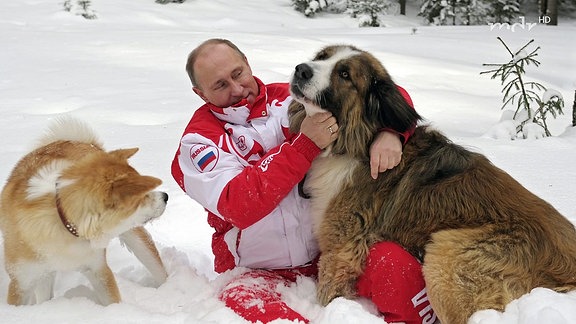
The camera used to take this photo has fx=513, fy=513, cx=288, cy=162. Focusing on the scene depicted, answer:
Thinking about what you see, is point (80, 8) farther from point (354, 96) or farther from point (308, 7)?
point (354, 96)

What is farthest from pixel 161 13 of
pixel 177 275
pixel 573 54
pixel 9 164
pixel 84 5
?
pixel 177 275

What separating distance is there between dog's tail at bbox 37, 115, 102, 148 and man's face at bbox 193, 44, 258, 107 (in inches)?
27.6

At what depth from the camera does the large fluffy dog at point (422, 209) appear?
1.99 metres

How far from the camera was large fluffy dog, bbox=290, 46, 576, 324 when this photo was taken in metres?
1.99

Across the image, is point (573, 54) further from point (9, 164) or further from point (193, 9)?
point (193, 9)

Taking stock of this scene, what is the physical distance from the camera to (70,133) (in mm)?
2895

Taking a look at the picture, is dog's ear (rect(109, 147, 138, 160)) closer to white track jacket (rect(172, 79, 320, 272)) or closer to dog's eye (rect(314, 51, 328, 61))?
white track jacket (rect(172, 79, 320, 272))

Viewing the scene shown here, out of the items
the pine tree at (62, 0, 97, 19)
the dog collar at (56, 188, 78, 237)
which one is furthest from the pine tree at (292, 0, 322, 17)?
the dog collar at (56, 188, 78, 237)

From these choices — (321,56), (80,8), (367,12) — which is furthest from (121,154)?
(367,12)

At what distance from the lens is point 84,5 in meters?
14.1

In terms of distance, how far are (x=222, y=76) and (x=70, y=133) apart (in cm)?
96

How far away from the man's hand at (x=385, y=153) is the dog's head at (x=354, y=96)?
0.06m

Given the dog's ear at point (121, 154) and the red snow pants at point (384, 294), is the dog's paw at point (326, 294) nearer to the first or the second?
the red snow pants at point (384, 294)

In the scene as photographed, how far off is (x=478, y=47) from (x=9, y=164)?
9.34 m
